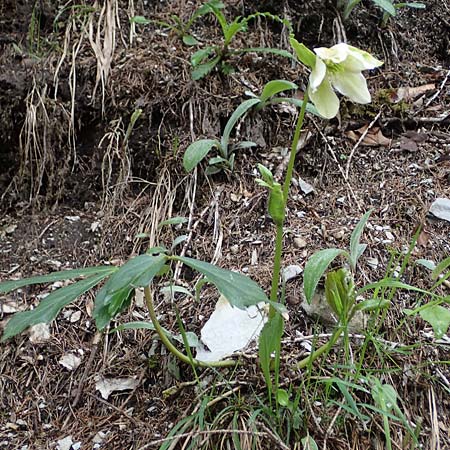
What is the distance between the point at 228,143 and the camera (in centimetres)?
167

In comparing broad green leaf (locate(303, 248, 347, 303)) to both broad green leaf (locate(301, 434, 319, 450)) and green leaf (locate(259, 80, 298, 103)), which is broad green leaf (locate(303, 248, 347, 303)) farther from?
Result: green leaf (locate(259, 80, 298, 103))

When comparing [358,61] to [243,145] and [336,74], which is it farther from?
[243,145]

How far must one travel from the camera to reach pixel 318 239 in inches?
57.2

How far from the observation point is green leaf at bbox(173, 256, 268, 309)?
0.82 metres

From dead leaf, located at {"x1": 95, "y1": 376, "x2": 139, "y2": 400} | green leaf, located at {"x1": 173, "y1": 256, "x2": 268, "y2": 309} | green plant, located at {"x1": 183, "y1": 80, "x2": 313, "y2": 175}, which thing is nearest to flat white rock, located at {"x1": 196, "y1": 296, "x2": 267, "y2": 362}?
dead leaf, located at {"x1": 95, "y1": 376, "x2": 139, "y2": 400}

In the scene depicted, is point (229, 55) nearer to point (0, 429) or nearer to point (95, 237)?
point (95, 237)

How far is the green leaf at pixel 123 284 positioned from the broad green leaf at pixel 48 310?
4 centimetres

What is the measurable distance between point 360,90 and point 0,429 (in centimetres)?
108

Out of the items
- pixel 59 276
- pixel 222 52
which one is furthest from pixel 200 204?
pixel 59 276

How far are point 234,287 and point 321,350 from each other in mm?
295

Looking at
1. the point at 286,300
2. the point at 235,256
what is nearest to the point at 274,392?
the point at 286,300

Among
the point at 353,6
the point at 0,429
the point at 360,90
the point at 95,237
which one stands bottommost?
→ the point at 0,429

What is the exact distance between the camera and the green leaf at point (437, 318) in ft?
Answer: 3.02

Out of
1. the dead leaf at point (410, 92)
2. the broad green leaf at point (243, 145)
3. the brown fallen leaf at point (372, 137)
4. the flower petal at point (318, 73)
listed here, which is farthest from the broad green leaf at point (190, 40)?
the flower petal at point (318, 73)
